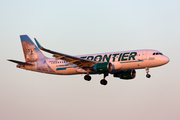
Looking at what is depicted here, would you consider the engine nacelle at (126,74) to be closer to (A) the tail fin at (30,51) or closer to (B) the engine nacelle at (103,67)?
(B) the engine nacelle at (103,67)

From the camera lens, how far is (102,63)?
49.4m

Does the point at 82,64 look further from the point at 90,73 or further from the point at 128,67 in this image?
the point at 128,67

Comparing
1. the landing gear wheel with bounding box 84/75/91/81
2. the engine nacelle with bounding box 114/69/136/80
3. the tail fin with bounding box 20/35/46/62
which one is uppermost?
the tail fin with bounding box 20/35/46/62

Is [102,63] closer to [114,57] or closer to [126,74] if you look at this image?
[114,57]

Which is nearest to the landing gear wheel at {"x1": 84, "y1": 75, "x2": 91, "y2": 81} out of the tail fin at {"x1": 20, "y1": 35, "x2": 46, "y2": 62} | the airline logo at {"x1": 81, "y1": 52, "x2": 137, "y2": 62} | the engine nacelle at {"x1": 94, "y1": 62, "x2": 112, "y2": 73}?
the airline logo at {"x1": 81, "y1": 52, "x2": 137, "y2": 62}

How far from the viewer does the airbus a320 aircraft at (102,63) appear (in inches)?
1943

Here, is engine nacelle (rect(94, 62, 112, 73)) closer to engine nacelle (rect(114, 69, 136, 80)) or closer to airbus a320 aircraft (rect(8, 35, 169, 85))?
airbus a320 aircraft (rect(8, 35, 169, 85))

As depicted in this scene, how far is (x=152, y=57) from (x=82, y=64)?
11.0 meters

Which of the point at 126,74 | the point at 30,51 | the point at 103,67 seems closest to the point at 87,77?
the point at 103,67

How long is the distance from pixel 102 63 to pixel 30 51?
53.5 ft

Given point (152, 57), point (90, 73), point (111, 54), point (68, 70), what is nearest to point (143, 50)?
point (152, 57)

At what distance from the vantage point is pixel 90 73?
53.0m

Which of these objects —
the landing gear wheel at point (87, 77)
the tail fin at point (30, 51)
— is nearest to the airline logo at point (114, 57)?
the landing gear wheel at point (87, 77)

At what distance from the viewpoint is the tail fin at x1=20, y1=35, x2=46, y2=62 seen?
2293 inches
